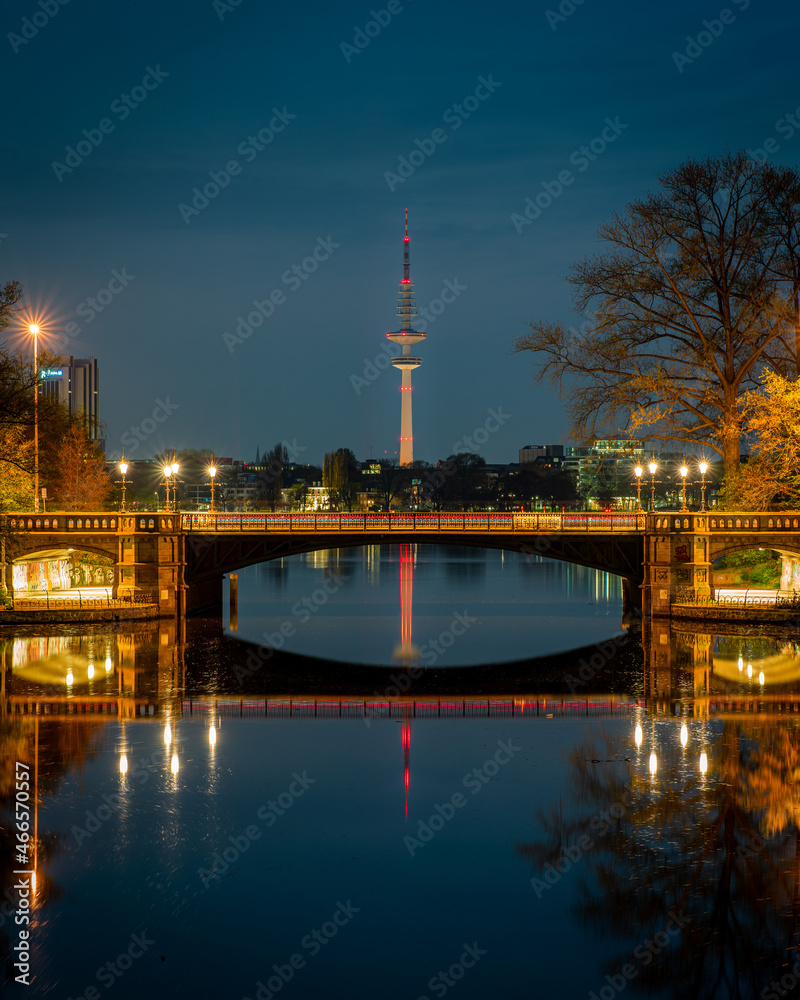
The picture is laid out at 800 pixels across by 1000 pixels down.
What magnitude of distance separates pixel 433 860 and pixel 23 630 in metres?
31.3

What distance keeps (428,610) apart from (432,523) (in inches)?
380

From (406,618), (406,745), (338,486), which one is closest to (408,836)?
(406,745)

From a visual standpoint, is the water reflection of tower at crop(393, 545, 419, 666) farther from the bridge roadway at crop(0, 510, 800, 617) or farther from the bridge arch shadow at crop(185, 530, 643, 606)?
the bridge roadway at crop(0, 510, 800, 617)

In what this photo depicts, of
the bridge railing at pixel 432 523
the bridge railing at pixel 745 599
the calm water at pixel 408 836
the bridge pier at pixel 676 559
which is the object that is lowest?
the calm water at pixel 408 836

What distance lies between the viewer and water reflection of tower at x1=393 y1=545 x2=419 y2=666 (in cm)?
4481

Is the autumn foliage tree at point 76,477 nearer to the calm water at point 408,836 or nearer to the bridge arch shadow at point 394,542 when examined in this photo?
the bridge arch shadow at point 394,542

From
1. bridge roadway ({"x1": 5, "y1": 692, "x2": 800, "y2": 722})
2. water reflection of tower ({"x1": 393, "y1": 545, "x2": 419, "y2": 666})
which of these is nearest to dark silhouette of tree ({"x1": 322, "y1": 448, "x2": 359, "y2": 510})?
water reflection of tower ({"x1": 393, "y1": 545, "x2": 419, "y2": 666})

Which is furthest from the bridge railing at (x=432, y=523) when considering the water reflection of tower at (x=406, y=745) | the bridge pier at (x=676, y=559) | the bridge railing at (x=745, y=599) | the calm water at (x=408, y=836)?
the water reflection of tower at (x=406, y=745)

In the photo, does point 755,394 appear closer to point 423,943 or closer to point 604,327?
point 604,327

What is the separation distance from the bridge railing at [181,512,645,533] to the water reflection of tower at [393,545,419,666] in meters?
5.54

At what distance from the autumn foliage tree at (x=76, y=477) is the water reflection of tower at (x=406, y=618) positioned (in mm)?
21537

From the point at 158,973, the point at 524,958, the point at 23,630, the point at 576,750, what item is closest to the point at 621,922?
the point at 524,958

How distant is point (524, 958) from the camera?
1653 cm

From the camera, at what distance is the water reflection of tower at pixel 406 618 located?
1764 inches
